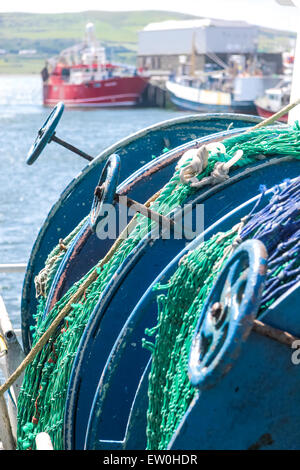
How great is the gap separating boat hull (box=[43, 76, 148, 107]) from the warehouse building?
1001 cm

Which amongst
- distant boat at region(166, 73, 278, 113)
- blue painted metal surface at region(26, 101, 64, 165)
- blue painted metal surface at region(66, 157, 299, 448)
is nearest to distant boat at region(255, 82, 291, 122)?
distant boat at region(166, 73, 278, 113)

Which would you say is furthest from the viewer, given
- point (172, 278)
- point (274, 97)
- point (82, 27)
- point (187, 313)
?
point (82, 27)

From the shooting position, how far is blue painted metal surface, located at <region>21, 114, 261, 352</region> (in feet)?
17.5

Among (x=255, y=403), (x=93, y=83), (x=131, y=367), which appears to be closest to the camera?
(x=255, y=403)

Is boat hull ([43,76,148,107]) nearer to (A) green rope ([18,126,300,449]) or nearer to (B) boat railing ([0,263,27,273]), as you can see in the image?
(B) boat railing ([0,263,27,273])

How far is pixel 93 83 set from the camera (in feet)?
231

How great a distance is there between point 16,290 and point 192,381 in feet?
42.9

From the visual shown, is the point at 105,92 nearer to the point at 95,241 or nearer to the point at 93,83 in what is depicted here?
the point at 93,83

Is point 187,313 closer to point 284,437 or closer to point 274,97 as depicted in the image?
point 284,437

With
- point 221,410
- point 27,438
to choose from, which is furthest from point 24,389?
point 221,410

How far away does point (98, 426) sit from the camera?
12.3 feet

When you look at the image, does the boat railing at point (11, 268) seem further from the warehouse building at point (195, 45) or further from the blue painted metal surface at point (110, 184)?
the warehouse building at point (195, 45)

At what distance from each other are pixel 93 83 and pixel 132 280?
223 ft

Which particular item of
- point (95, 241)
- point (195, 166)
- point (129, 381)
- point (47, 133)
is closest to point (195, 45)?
point (47, 133)
